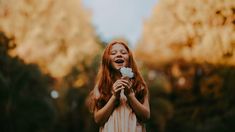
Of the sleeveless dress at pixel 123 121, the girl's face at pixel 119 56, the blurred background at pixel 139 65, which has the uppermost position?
the blurred background at pixel 139 65

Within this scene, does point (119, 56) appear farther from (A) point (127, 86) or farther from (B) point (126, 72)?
(A) point (127, 86)

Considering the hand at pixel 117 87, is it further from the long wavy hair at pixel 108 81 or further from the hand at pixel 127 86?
the long wavy hair at pixel 108 81

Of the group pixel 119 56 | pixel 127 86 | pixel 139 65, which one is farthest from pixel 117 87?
pixel 139 65

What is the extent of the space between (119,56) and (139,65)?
17563 millimetres

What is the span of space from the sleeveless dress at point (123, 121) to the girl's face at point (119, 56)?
0.33 meters

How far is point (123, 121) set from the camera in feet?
17.5

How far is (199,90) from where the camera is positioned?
3172 centimetres

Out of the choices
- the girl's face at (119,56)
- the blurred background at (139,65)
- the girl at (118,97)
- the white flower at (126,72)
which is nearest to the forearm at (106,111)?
the girl at (118,97)

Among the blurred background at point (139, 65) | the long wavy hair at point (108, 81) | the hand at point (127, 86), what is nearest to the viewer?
the hand at point (127, 86)

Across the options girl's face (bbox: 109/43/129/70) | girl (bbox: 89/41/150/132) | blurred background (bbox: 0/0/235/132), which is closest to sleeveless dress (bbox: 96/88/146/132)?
girl (bbox: 89/41/150/132)

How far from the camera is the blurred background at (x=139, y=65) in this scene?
89.0 feet

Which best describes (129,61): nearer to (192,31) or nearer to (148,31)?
(192,31)

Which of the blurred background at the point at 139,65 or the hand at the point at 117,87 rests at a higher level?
the blurred background at the point at 139,65

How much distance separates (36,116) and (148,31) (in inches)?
500
